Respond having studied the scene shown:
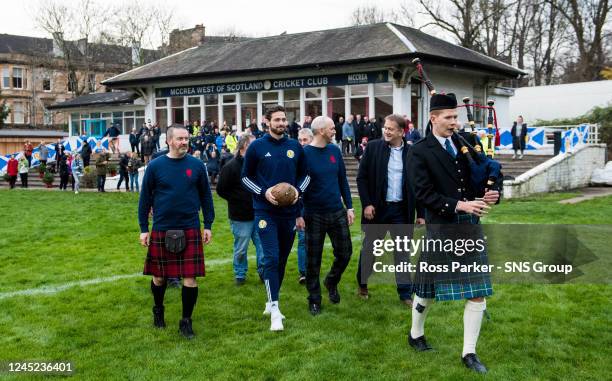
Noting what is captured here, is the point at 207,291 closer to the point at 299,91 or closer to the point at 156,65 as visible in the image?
the point at 299,91

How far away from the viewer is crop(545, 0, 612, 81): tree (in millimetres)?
44312

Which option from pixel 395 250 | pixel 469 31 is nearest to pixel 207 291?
pixel 395 250

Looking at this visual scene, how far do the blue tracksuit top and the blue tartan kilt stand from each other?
1.77 meters

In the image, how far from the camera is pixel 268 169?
670cm

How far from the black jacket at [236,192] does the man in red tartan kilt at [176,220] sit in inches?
72.9

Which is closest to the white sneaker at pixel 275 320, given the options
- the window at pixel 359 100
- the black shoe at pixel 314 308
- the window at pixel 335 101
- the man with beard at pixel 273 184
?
the man with beard at pixel 273 184

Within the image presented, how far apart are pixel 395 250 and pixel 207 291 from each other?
2325 mm

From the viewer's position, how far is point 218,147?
2909 centimetres

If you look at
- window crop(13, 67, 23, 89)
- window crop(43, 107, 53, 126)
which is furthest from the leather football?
window crop(13, 67, 23, 89)

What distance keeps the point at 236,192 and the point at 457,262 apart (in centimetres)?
367

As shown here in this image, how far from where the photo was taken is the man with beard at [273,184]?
21.7 ft

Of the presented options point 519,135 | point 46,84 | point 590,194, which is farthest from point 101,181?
point 46,84

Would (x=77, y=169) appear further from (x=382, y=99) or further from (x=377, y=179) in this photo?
(x=377, y=179)

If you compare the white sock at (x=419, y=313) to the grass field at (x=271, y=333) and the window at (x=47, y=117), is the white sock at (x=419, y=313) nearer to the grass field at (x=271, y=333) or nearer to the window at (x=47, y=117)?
the grass field at (x=271, y=333)
